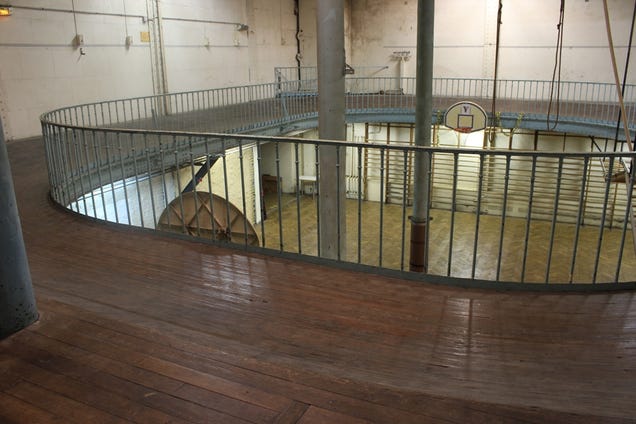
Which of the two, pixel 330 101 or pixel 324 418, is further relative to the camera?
pixel 330 101

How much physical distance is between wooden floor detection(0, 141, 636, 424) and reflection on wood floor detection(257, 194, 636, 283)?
250 inches

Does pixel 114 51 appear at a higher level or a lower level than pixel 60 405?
higher

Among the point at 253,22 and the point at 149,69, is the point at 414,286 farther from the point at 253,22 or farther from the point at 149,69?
the point at 253,22

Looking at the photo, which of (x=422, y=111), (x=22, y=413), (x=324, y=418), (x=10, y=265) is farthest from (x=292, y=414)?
(x=422, y=111)

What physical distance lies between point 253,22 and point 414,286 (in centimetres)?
1435

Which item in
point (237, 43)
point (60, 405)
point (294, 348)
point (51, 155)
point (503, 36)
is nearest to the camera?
point (60, 405)

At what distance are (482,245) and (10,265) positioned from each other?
11788 millimetres

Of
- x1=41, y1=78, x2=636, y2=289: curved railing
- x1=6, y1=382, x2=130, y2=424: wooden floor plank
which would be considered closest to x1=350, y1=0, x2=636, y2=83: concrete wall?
x1=41, y1=78, x2=636, y2=289: curved railing

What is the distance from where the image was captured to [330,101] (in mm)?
6676

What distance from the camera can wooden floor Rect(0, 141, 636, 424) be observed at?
209 cm

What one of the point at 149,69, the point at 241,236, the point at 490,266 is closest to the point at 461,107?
the point at 490,266

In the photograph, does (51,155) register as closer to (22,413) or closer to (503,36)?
(22,413)

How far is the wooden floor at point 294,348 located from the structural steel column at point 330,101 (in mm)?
2705

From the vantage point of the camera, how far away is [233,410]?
2068 millimetres
